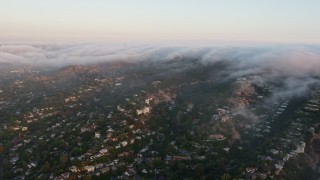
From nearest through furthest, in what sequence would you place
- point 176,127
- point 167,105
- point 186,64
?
point 176,127, point 167,105, point 186,64

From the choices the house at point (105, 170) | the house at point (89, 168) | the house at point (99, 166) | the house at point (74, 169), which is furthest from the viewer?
the house at point (99, 166)

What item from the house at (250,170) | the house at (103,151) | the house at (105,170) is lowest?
the house at (250,170)

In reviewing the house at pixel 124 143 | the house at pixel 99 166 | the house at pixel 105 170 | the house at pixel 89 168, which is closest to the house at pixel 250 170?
the house at pixel 105 170

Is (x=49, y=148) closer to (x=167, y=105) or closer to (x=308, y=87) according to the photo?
(x=167, y=105)

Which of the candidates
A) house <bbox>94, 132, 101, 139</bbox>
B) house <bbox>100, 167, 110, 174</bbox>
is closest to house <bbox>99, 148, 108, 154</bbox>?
house <bbox>100, 167, 110, 174</bbox>

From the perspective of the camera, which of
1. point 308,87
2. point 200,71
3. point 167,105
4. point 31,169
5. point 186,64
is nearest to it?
point 31,169

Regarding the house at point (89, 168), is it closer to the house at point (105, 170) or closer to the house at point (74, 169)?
the house at point (74, 169)

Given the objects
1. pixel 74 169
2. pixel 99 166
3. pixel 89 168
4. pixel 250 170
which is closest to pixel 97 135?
pixel 99 166

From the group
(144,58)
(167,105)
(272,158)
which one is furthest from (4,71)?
(272,158)

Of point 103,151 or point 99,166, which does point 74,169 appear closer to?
point 99,166

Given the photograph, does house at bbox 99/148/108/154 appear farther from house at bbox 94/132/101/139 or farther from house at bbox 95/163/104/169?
house at bbox 94/132/101/139

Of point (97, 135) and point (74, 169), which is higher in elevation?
point (74, 169)
